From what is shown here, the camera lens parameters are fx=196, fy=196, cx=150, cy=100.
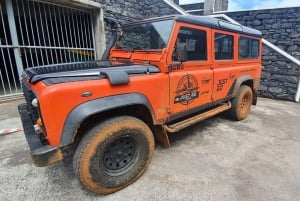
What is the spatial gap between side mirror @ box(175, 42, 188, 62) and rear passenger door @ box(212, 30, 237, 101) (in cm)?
89

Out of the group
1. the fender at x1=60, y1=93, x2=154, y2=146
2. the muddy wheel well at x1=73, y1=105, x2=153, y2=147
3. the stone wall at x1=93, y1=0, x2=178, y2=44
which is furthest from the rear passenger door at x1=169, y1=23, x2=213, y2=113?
the stone wall at x1=93, y1=0, x2=178, y2=44

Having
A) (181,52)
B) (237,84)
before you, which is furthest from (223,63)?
(181,52)

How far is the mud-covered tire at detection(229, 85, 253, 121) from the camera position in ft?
13.7

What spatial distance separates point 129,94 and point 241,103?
10.7 ft

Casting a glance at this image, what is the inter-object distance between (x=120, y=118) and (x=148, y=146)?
56 centimetres

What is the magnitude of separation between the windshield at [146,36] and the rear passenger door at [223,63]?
1.00 m

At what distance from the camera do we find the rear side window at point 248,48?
4.00 meters

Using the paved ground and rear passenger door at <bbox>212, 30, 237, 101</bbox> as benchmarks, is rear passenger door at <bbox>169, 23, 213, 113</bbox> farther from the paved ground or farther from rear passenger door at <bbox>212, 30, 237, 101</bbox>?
the paved ground

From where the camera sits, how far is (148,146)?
2.43m

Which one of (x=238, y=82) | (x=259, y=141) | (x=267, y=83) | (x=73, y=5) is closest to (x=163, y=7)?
(x=73, y=5)

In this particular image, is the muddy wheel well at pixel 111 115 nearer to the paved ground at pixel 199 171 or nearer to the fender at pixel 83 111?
the fender at pixel 83 111

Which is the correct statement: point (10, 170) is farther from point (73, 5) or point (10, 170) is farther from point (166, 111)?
point (73, 5)

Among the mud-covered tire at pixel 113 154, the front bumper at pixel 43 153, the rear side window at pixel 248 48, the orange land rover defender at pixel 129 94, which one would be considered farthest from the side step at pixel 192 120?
the front bumper at pixel 43 153

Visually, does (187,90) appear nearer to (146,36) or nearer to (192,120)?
(192,120)
